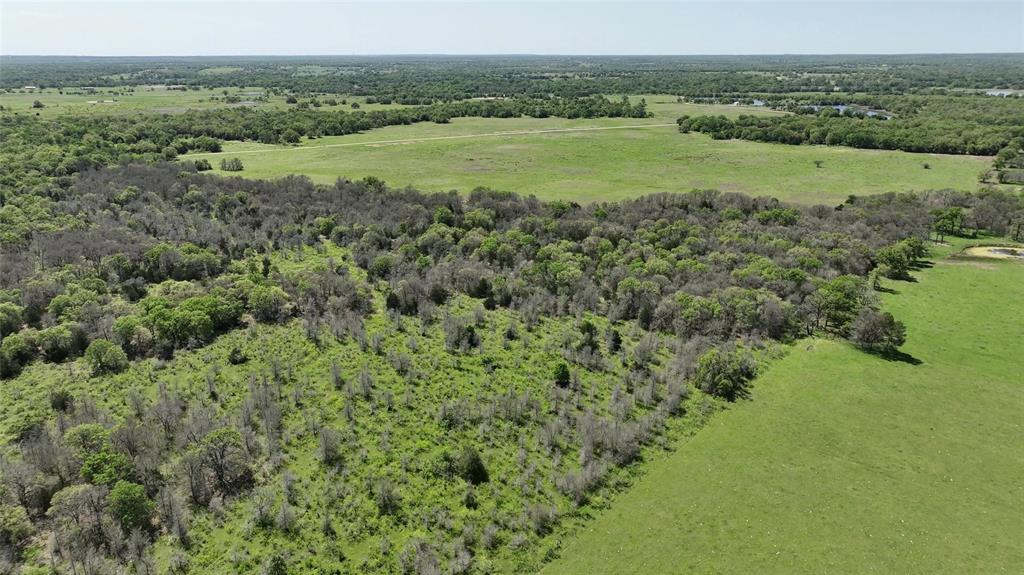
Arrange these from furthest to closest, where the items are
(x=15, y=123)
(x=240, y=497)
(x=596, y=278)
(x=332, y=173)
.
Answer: (x=15, y=123) → (x=332, y=173) → (x=596, y=278) → (x=240, y=497)

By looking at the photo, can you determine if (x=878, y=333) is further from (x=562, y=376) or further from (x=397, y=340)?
(x=397, y=340)

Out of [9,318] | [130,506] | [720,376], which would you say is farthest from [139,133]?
[720,376]

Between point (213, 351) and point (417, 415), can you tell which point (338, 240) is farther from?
point (417, 415)

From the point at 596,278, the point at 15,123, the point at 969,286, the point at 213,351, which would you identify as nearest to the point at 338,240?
the point at 213,351

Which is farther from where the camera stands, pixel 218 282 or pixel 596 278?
pixel 596 278

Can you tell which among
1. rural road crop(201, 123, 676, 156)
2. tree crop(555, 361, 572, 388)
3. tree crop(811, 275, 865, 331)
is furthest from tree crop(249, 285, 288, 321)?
rural road crop(201, 123, 676, 156)

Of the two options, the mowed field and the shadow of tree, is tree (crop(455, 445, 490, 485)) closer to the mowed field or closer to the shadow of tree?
the shadow of tree
